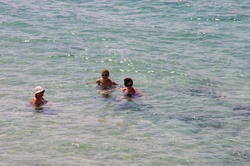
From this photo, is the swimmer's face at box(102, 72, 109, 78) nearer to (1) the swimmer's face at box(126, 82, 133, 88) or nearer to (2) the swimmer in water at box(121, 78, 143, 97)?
(2) the swimmer in water at box(121, 78, 143, 97)

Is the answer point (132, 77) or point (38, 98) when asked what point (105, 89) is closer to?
point (132, 77)

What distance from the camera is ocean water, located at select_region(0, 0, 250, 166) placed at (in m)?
12.9

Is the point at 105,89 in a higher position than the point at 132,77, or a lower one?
lower

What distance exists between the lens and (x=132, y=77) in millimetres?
18938

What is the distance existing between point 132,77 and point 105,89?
70.8 inches

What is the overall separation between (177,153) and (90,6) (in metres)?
19.3

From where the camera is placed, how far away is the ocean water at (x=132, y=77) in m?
12.9

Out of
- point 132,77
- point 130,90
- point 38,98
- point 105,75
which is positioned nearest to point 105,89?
point 105,75

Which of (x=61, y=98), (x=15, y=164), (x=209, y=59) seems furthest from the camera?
(x=209, y=59)

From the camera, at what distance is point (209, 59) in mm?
21234

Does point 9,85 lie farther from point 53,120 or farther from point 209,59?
point 209,59

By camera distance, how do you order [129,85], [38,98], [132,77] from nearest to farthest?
[38,98], [129,85], [132,77]

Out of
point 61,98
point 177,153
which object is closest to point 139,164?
point 177,153

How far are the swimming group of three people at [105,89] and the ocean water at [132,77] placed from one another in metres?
0.28
